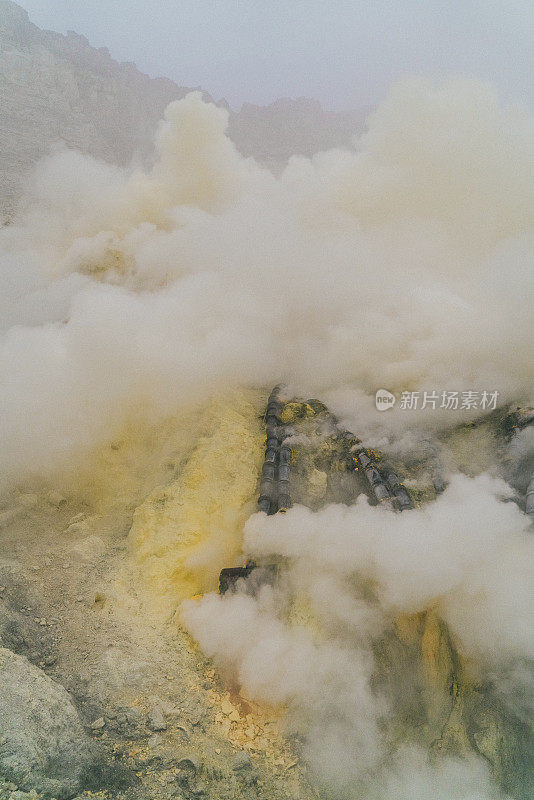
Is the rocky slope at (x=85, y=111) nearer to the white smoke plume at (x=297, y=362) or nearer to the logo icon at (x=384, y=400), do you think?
the white smoke plume at (x=297, y=362)

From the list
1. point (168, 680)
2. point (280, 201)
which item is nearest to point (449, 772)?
point (168, 680)

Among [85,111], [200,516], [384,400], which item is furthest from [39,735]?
[85,111]

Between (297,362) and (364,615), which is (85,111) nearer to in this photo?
(297,362)

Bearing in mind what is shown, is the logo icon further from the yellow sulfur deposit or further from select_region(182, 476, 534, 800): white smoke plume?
select_region(182, 476, 534, 800): white smoke plume

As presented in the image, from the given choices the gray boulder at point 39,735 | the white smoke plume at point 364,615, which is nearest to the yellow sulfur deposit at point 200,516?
the white smoke plume at point 364,615

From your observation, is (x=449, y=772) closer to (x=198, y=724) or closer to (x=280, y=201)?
(x=198, y=724)

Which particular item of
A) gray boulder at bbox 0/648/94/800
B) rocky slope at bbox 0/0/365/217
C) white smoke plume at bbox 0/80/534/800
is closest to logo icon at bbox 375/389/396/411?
white smoke plume at bbox 0/80/534/800
